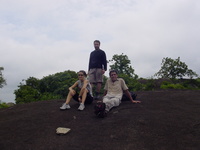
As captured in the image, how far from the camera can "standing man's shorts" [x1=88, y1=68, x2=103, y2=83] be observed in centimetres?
685

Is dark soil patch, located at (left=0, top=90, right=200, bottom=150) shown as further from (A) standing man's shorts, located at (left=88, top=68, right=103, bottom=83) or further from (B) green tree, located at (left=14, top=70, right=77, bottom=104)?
(B) green tree, located at (left=14, top=70, right=77, bottom=104)

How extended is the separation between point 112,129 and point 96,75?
9.19 ft

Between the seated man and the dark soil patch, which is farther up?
the seated man

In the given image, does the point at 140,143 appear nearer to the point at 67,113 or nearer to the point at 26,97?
the point at 67,113

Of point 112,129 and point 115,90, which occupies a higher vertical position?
point 115,90

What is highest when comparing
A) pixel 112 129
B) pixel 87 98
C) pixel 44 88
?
pixel 44 88

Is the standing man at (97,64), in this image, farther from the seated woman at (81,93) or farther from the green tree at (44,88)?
the green tree at (44,88)

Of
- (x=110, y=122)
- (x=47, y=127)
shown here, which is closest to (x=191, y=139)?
(x=110, y=122)

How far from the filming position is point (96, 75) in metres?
6.87

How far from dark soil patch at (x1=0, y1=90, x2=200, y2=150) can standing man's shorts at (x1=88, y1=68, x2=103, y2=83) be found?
116 cm

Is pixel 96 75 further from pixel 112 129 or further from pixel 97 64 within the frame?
pixel 112 129

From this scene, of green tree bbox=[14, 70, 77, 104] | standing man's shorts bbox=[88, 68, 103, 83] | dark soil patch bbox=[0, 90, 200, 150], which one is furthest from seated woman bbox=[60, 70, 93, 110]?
green tree bbox=[14, 70, 77, 104]

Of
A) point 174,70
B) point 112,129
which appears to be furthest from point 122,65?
point 112,129

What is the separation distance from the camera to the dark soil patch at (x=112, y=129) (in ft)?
12.2
